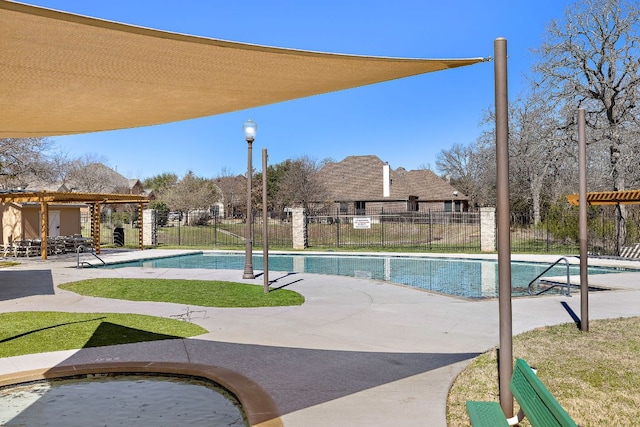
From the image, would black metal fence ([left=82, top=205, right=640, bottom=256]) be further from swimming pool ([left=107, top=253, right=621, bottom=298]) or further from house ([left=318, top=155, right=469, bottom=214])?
house ([left=318, top=155, right=469, bottom=214])

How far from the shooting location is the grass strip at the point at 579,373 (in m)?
3.93

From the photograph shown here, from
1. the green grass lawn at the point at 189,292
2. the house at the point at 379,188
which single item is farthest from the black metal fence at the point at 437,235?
the green grass lawn at the point at 189,292

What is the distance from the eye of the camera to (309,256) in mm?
22078

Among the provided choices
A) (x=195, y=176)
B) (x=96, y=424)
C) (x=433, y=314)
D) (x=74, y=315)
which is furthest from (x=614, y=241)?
(x=195, y=176)

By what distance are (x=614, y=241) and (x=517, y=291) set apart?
42.0 feet

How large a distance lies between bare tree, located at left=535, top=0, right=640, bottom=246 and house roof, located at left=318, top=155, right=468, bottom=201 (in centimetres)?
1937

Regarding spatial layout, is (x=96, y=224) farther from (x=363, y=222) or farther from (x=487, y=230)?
(x=487, y=230)

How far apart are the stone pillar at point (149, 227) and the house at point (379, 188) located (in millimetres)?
17366

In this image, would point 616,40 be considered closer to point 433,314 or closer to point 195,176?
point 433,314

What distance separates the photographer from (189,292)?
35.2 feet

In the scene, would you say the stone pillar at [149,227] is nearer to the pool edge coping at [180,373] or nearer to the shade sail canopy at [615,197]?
the shade sail canopy at [615,197]

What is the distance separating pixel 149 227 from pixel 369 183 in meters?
20.8

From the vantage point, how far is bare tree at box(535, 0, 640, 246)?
21.2 meters

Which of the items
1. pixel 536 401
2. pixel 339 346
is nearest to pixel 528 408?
pixel 536 401
